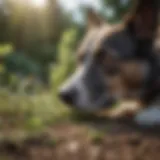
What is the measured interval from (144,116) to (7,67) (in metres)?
0.57

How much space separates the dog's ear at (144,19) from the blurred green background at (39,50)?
7cm

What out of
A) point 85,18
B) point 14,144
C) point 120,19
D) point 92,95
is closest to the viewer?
point 14,144

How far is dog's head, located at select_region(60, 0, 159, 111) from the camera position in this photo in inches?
51.5

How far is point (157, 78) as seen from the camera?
1.35 m

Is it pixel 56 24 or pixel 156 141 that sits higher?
pixel 56 24

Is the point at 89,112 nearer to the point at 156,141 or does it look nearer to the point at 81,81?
the point at 81,81

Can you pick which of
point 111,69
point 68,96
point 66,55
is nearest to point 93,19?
point 66,55

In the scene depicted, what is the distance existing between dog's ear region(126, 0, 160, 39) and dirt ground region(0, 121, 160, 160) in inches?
13.8

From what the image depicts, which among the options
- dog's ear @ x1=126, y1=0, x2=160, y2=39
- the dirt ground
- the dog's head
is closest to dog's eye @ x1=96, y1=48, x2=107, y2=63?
the dog's head

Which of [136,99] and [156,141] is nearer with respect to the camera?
[156,141]

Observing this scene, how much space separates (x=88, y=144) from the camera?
3.64 feet

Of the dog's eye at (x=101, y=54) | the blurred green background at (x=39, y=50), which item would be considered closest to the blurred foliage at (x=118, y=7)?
the blurred green background at (x=39, y=50)

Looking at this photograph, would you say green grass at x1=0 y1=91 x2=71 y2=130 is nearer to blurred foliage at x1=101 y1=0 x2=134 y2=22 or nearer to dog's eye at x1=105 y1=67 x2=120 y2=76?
dog's eye at x1=105 y1=67 x2=120 y2=76

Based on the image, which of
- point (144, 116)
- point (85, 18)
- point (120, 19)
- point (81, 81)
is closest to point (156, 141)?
point (144, 116)
